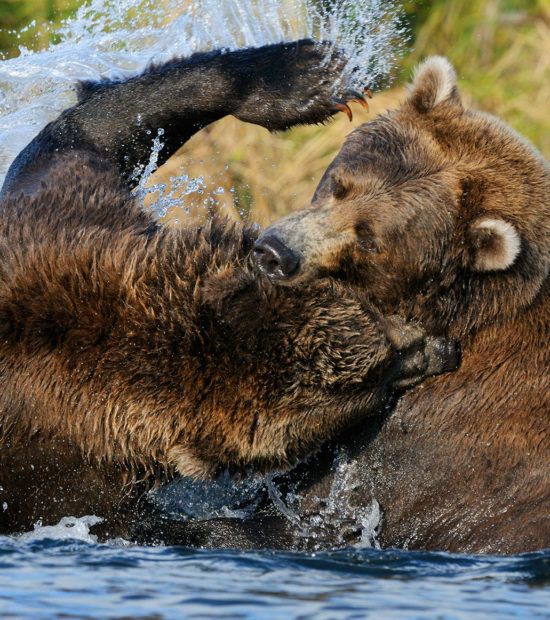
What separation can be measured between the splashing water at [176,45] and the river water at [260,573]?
0.04ft

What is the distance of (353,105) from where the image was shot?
11164 millimetres

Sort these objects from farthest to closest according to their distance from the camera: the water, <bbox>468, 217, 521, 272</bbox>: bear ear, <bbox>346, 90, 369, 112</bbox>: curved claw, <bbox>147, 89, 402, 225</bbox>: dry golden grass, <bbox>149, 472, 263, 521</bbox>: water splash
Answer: <bbox>147, 89, 402, 225</bbox>: dry golden grass < <bbox>346, 90, 369, 112</bbox>: curved claw < <bbox>149, 472, 263, 521</bbox>: water splash < <bbox>468, 217, 521, 272</bbox>: bear ear < the water

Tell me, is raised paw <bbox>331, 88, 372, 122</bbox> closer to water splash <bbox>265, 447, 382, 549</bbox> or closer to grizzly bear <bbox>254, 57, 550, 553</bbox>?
grizzly bear <bbox>254, 57, 550, 553</bbox>

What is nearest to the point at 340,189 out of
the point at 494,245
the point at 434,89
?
the point at 434,89

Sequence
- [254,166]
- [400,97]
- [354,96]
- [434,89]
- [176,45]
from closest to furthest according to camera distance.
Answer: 1. [434,89]
2. [354,96]
3. [176,45]
4. [400,97]
5. [254,166]

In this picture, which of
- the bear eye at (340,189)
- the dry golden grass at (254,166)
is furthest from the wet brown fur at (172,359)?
the dry golden grass at (254,166)

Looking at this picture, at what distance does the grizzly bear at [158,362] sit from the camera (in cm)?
477

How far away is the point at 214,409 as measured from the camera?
4.79 meters

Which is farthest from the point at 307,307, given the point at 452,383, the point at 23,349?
the point at 23,349

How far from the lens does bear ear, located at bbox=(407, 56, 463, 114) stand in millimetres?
5723

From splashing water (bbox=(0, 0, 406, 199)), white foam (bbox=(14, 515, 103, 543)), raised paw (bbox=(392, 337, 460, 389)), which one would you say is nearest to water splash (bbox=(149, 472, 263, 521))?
white foam (bbox=(14, 515, 103, 543))

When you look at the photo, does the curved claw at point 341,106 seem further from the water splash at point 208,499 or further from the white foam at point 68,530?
the white foam at point 68,530

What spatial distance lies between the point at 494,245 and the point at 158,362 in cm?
156

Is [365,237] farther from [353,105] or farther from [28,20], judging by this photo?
[28,20]
